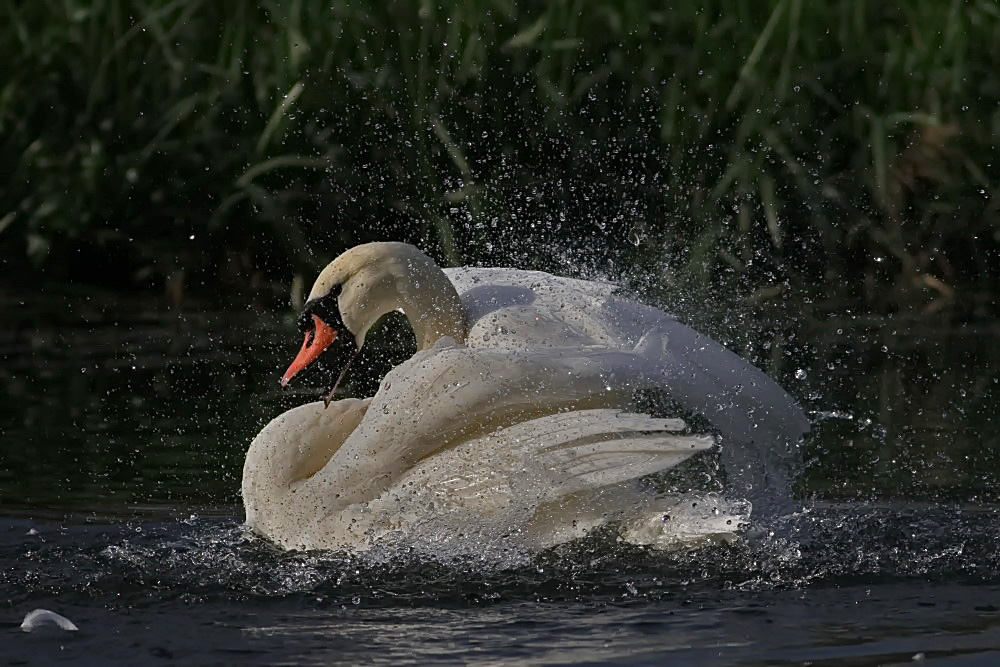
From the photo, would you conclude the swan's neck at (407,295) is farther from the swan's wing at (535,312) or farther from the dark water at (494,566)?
the dark water at (494,566)

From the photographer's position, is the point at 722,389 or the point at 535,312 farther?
the point at 535,312

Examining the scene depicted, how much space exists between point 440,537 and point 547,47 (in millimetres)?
4282

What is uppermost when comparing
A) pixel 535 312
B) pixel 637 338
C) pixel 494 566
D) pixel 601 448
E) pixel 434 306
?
pixel 434 306

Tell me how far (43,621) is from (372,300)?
4.49 ft

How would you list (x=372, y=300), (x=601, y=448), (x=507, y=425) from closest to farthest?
(x=601, y=448), (x=507, y=425), (x=372, y=300)

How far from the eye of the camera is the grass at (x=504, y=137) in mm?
8445

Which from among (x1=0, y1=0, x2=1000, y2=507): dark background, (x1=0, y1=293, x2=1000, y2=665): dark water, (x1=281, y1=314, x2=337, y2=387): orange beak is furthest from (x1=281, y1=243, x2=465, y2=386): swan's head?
(x1=0, y1=0, x2=1000, y2=507): dark background

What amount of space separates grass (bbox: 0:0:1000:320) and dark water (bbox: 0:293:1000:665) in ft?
4.34

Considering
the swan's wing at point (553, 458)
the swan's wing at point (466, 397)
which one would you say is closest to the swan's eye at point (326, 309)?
the swan's wing at point (466, 397)

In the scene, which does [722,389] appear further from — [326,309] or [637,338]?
[326,309]

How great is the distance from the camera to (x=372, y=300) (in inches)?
212

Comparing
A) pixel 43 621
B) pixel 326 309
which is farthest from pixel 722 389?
pixel 43 621

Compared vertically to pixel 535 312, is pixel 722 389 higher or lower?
lower

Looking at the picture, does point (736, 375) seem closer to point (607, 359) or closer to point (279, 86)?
point (607, 359)
